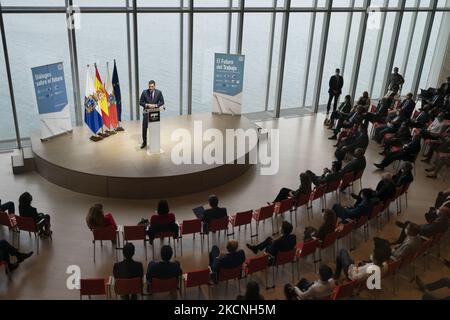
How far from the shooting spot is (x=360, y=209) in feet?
25.4

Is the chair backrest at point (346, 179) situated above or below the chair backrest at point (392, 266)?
above

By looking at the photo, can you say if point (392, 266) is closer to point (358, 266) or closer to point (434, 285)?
point (358, 266)

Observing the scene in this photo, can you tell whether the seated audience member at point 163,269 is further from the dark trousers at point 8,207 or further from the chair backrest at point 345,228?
the dark trousers at point 8,207

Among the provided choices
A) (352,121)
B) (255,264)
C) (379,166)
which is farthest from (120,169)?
(352,121)

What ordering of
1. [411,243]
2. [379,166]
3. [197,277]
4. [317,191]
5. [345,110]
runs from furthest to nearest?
[345,110] → [379,166] → [317,191] → [411,243] → [197,277]

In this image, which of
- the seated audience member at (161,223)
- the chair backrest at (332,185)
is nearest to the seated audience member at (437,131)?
the chair backrest at (332,185)

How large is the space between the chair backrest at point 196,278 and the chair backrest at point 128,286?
0.64 meters

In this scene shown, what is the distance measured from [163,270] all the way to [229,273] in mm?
961

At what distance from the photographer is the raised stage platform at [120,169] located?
30.3 feet

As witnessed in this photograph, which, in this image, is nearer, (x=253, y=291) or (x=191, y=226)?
(x=253, y=291)

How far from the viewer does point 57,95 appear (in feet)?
34.6

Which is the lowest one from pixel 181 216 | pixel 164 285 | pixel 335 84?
pixel 181 216

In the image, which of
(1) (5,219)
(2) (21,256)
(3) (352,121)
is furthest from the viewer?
(3) (352,121)

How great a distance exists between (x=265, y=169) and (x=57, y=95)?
525 cm
